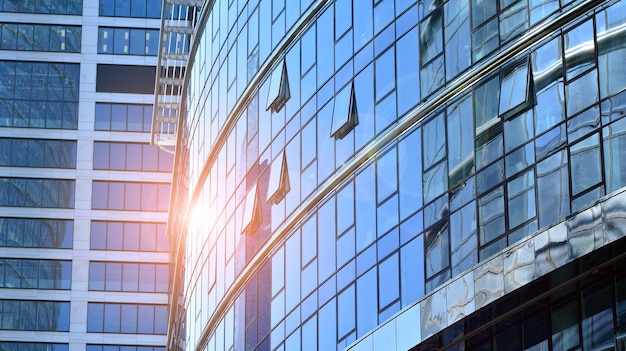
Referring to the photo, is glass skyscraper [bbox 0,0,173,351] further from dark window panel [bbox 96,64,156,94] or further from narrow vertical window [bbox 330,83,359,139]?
narrow vertical window [bbox 330,83,359,139]

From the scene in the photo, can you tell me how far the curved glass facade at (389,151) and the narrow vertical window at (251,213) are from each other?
0.18 ft

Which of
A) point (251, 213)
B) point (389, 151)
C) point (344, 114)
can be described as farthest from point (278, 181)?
point (389, 151)

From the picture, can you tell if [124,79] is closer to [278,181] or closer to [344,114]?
[278,181]

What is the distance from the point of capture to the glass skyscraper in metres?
82.4

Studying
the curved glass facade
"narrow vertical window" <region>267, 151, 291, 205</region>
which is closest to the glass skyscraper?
the curved glass facade

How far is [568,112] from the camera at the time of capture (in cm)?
2723

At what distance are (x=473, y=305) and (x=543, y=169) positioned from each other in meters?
3.03

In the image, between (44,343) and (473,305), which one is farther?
(44,343)

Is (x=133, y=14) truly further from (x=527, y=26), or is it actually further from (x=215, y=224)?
(x=527, y=26)

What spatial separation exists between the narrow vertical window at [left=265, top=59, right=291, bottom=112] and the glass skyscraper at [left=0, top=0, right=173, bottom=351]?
140 ft

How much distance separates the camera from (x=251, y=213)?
41.0 metres

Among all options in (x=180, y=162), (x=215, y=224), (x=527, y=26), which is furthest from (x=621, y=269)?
(x=180, y=162)

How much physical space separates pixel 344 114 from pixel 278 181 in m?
4.51

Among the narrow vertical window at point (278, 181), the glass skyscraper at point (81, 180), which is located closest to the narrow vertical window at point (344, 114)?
the narrow vertical window at point (278, 181)
